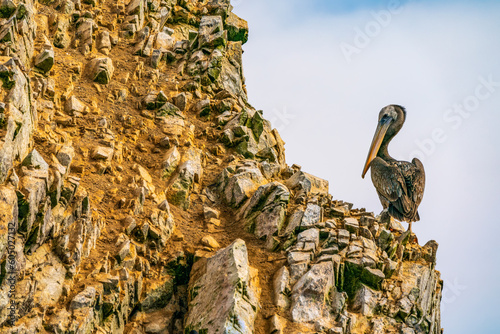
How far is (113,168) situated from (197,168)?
6.61ft

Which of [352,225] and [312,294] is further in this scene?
[352,225]

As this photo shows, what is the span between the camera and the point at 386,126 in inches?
794

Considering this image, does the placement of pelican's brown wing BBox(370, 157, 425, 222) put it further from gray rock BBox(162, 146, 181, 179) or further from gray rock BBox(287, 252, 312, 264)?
gray rock BBox(162, 146, 181, 179)

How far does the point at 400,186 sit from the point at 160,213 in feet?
22.9

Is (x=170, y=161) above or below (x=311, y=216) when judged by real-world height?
above

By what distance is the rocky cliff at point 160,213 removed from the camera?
11352mm

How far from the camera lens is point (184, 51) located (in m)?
19.4

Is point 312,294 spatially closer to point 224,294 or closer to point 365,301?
point 365,301

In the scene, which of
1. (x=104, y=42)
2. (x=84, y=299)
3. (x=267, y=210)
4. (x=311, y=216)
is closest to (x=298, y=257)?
(x=311, y=216)

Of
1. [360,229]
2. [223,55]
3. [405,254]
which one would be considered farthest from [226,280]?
[223,55]

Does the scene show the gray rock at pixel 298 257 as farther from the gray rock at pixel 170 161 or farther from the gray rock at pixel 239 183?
the gray rock at pixel 170 161

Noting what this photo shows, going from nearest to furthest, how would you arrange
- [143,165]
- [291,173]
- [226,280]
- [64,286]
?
[64,286]
[226,280]
[143,165]
[291,173]

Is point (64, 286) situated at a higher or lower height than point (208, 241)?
lower

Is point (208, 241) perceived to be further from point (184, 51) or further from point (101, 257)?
point (184, 51)
